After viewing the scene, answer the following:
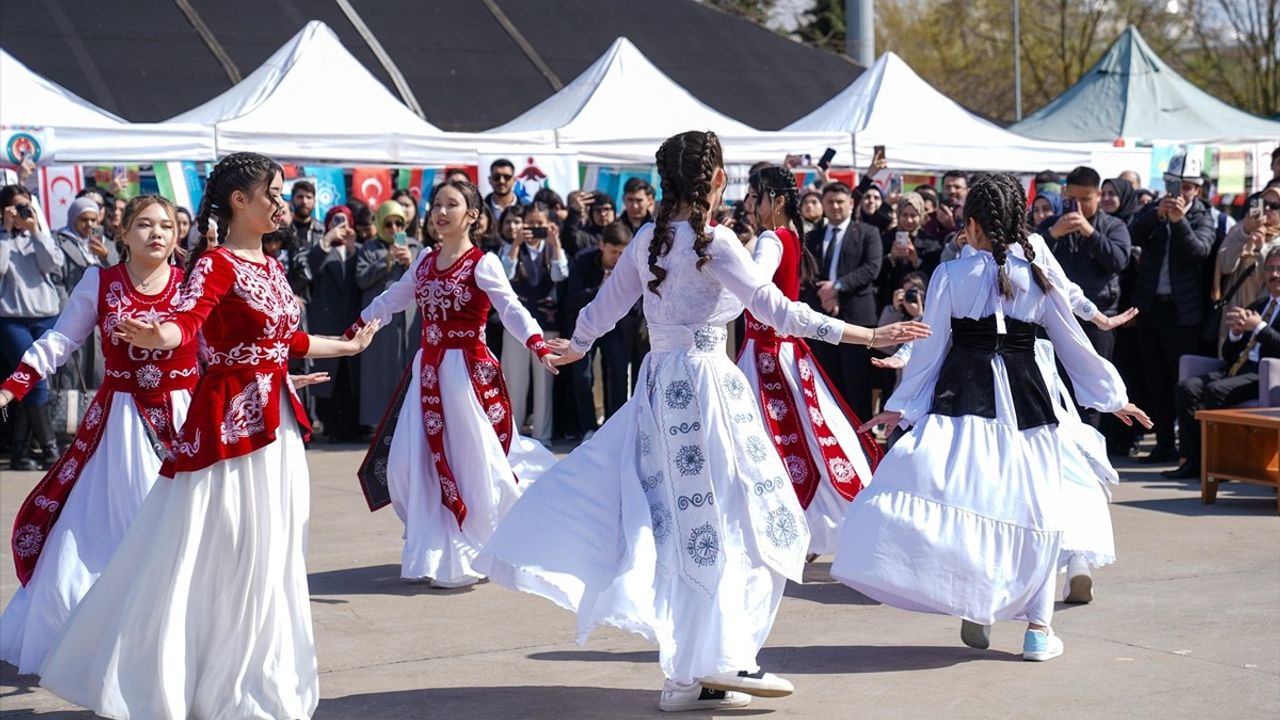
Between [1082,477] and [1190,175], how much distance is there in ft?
18.3

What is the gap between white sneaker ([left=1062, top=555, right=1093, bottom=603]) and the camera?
6621 mm

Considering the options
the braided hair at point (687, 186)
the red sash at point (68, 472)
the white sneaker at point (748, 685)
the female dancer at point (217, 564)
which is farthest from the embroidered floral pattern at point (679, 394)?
the red sash at point (68, 472)

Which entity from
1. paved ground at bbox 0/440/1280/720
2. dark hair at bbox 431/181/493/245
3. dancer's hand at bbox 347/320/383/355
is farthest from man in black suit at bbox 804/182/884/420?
dancer's hand at bbox 347/320/383/355

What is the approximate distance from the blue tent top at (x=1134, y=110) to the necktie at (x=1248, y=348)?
1041cm

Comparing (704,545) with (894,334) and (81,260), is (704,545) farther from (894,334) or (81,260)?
(81,260)

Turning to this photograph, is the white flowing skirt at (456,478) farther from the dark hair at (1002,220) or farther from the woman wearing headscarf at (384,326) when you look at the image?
the woman wearing headscarf at (384,326)

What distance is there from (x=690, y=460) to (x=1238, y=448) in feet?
17.4

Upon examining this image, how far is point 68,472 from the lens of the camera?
19.3 ft

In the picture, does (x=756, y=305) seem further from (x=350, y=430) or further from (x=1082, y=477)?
(x=350, y=430)

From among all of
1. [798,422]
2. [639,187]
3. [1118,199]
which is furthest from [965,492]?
[639,187]

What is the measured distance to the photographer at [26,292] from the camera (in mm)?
11359

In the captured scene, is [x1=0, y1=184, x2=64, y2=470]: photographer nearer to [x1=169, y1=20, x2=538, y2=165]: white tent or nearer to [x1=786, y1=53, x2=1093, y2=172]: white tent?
[x1=169, y1=20, x2=538, y2=165]: white tent

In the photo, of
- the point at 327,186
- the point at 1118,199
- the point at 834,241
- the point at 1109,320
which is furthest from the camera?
the point at 327,186

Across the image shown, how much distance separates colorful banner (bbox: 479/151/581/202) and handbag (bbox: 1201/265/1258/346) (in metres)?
5.84
